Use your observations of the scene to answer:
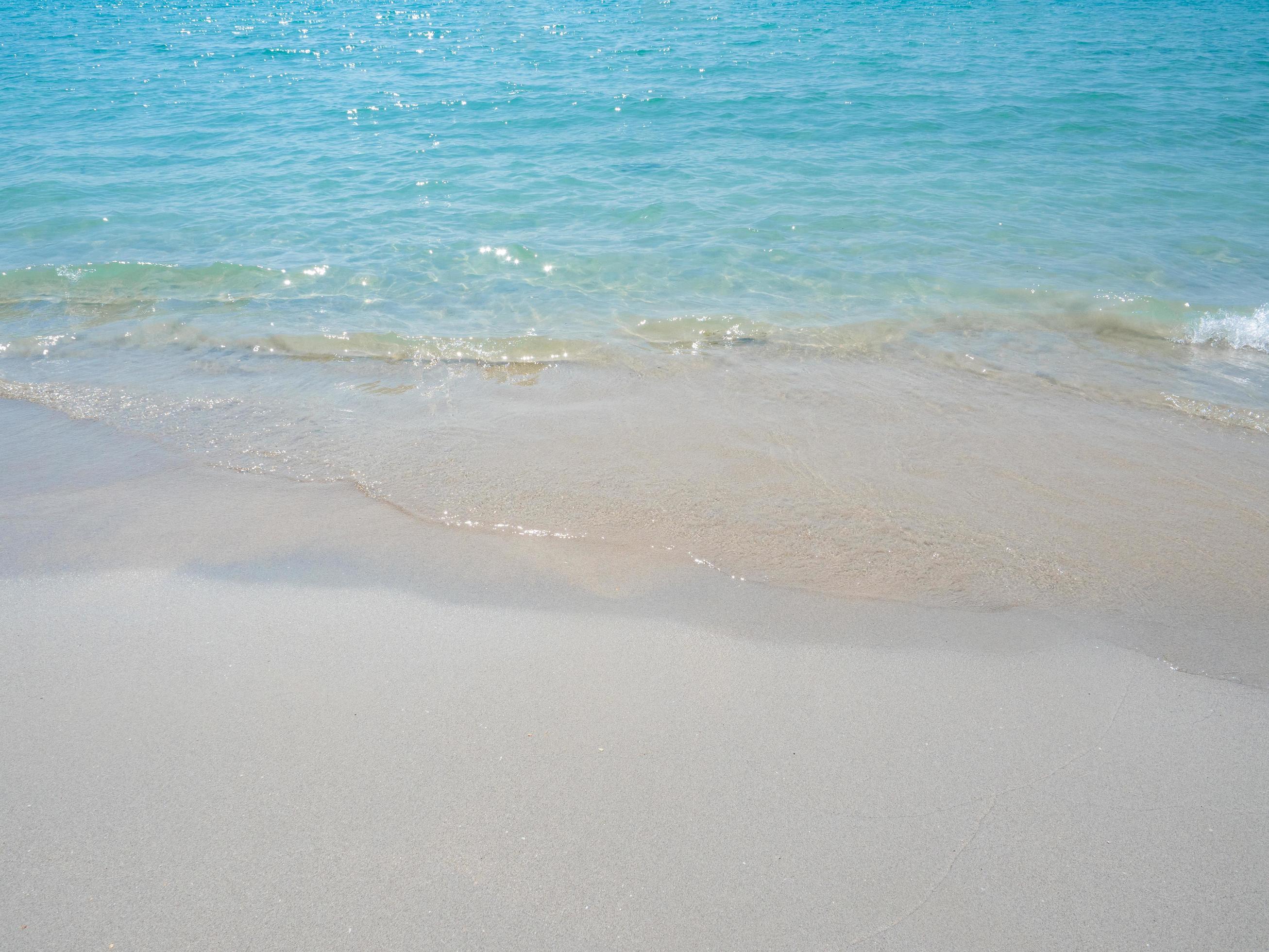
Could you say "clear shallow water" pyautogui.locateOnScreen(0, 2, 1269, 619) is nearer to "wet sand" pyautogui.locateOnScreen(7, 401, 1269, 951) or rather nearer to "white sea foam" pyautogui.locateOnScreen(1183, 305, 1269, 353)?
"white sea foam" pyautogui.locateOnScreen(1183, 305, 1269, 353)

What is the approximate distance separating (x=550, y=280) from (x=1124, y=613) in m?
4.97

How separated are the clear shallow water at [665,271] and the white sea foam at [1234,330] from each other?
0.03 m

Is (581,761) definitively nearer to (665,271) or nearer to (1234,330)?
(665,271)

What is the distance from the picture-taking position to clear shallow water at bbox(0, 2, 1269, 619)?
165 inches

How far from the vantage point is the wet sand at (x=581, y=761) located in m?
2.11

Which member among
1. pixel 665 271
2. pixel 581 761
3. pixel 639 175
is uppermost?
pixel 639 175

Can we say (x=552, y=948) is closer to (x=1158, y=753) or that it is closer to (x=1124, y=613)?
(x=1158, y=753)

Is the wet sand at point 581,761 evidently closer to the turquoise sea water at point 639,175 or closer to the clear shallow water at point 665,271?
the clear shallow water at point 665,271

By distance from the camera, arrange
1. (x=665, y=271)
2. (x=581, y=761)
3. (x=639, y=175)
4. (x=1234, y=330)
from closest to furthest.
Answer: (x=581, y=761)
(x=1234, y=330)
(x=665, y=271)
(x=639, y=175)

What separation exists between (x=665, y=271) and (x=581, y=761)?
5.13 m

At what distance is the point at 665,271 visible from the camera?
272 inches

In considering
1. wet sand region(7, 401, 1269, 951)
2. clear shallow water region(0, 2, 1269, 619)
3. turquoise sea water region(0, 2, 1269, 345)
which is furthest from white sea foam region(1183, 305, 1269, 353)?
wet sand region(7, 401, 1269, 951)

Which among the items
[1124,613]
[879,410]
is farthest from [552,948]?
[879,410]

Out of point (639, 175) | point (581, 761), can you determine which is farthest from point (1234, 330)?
point (639, 175)
